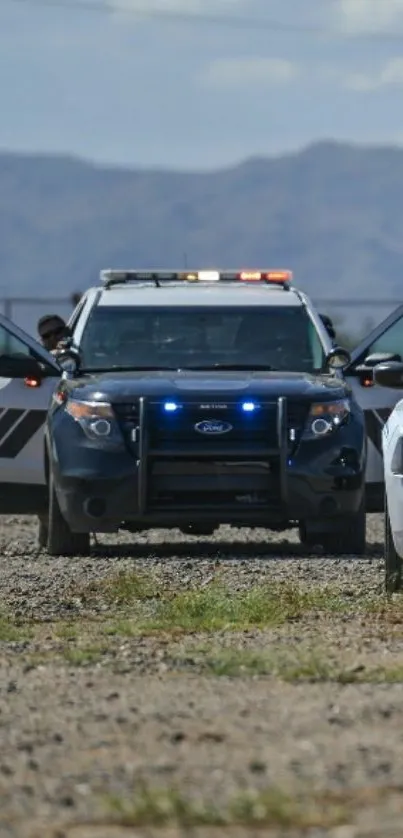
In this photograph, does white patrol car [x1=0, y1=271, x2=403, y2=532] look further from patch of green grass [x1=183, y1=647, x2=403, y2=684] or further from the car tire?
patch of green grass [x1=183, y1=647, x2=403, y2=684]

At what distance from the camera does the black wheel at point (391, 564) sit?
13.0 meters

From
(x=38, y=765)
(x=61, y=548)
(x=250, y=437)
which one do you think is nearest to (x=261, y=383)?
(x=250, y=437)

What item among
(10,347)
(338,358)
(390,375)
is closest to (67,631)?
(390,375)

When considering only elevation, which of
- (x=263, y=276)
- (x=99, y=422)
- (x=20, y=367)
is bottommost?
(x=99, y=422)

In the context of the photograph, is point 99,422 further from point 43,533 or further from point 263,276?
point 263,276

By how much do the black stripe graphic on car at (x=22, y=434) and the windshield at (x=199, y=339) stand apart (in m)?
0.62

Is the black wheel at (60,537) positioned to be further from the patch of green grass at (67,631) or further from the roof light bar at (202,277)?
the patch of green grass at (67,631)

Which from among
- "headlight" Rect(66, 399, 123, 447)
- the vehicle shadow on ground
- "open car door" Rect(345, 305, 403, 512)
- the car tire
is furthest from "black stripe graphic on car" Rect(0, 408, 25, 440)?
"open car door" Rect(345, 305, 403, 512)

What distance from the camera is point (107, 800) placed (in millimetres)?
6812

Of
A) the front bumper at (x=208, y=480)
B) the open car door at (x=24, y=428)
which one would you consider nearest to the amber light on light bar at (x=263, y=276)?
the open car door at (x=24, y=428)

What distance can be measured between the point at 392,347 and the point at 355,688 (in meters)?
70.3

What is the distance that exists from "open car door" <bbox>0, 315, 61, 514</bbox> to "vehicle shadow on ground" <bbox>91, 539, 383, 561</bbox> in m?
0.61

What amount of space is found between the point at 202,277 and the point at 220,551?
79.1 inches

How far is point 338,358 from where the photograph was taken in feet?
55.6
